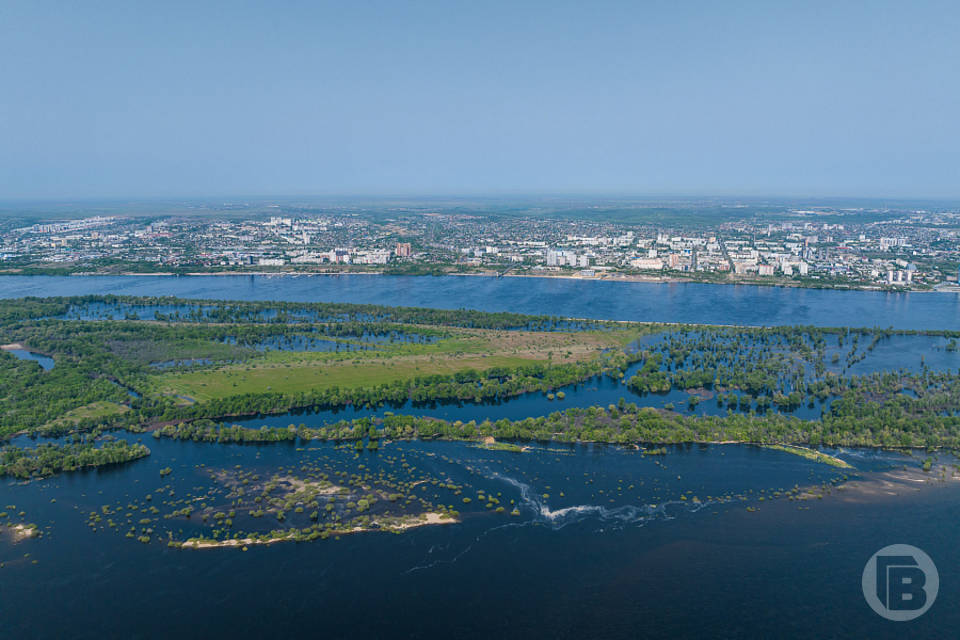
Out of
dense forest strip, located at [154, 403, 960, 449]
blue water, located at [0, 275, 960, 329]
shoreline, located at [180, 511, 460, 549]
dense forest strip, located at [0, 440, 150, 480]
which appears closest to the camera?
shoreline, located at [180, 511, 460, 549]

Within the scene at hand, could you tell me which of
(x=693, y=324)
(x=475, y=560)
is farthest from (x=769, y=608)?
(x=693, y=324)

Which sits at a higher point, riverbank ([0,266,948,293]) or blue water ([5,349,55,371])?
riverbank ([0,266,948,293])

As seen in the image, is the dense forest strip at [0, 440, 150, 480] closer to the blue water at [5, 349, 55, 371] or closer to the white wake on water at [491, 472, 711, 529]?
the blue water at [5, 349, 55, 371]

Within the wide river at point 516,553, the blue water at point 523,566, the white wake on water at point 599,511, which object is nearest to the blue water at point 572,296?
the wide river at point 516,553

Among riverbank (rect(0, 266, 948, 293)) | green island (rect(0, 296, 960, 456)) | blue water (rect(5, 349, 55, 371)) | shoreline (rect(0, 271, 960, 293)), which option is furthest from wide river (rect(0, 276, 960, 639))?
riverbank (rect(0, 266, 948, 293))

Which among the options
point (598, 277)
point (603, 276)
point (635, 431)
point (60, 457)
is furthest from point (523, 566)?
point (603, 276)

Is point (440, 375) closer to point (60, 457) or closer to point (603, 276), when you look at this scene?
point (60, 457)

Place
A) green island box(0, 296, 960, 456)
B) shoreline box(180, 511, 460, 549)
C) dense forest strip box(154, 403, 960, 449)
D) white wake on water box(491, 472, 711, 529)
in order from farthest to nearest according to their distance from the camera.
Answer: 1. green island box(0, 296, 960, 456)
2. dense forest strip box(154, 403, 960, 449)
3. white wake on water box(491, 472, 711, 529)
4. shoreline box(180, 511, 460, 549)
